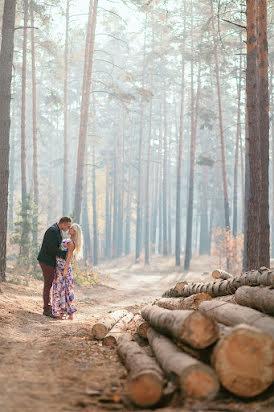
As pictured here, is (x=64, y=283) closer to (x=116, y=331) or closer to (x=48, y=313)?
(x=48, y=313)

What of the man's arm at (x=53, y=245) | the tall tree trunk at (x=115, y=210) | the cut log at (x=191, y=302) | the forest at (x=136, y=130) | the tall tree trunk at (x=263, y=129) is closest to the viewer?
the cut log at (x=191, y=302)

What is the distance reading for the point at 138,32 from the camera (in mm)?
32625

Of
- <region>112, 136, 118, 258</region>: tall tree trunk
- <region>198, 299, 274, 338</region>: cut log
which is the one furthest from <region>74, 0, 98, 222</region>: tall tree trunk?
<region>112, 136, 118, 258</region>: tall tree trunk

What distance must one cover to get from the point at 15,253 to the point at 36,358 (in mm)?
22177

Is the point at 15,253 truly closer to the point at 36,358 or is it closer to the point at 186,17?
the point at 186,17

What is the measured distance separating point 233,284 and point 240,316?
6.18 feet

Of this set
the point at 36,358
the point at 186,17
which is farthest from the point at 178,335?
the point at 186,17

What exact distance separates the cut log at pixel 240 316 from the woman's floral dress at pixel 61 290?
4.13 m

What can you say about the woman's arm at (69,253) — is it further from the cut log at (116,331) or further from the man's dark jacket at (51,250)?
the cut log at (116,331)

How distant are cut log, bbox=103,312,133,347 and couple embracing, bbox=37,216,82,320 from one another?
5.20ft

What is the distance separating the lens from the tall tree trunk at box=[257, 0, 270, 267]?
11188mm

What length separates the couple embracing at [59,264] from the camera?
913cm

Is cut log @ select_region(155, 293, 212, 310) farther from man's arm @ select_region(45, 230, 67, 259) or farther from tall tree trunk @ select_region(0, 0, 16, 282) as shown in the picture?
tall tree trunk @ select_region(0, 0, 16, 282)

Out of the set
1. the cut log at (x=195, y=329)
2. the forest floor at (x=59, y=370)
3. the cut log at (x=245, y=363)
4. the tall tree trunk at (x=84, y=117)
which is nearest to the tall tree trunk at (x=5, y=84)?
the forest floor at (x=59, y=370)
